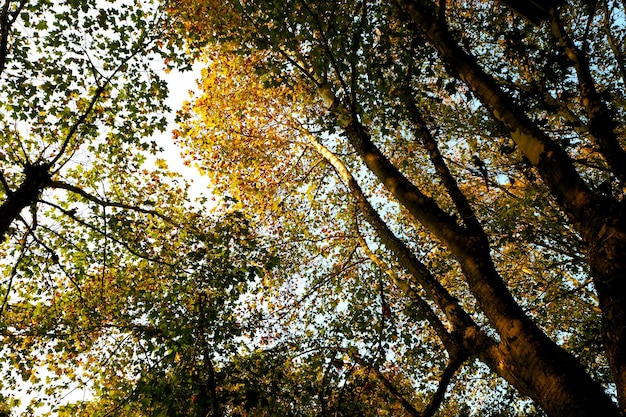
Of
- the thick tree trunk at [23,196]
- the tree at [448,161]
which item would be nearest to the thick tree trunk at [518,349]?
the tree at [448,161]

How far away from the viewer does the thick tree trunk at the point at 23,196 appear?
18.1 feet

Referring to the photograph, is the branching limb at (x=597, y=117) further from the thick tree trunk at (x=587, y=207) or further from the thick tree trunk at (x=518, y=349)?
the thick tree trunk at (x=518, y=349)

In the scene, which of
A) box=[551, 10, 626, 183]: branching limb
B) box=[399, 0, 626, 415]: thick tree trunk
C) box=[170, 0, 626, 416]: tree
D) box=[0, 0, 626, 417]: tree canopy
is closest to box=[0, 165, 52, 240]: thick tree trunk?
box=[0, 0, 626, 417]: tree canopy

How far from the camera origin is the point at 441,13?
15.5 feet

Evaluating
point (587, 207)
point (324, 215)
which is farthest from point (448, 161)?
point (587, 207)

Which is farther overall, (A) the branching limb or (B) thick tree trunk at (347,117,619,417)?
(A) the branching limb

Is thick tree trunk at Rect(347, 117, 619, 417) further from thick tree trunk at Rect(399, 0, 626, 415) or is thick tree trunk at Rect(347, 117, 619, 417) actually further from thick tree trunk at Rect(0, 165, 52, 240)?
thick tree trunk at Rect(0, 165, 52, 240)

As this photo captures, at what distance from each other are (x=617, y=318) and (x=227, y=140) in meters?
10.9

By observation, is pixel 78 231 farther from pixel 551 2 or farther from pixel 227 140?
pixel 551 2

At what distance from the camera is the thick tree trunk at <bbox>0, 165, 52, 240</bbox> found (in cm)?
552

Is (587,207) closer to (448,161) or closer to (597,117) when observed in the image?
(597,117)

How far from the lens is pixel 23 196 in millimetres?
5758

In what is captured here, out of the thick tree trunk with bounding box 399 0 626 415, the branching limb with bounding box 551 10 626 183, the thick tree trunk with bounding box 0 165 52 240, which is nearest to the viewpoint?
the thick tree trunk with bounding box 399 0 626 415

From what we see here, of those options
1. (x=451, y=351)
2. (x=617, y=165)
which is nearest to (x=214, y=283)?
(x=451, y=351)
